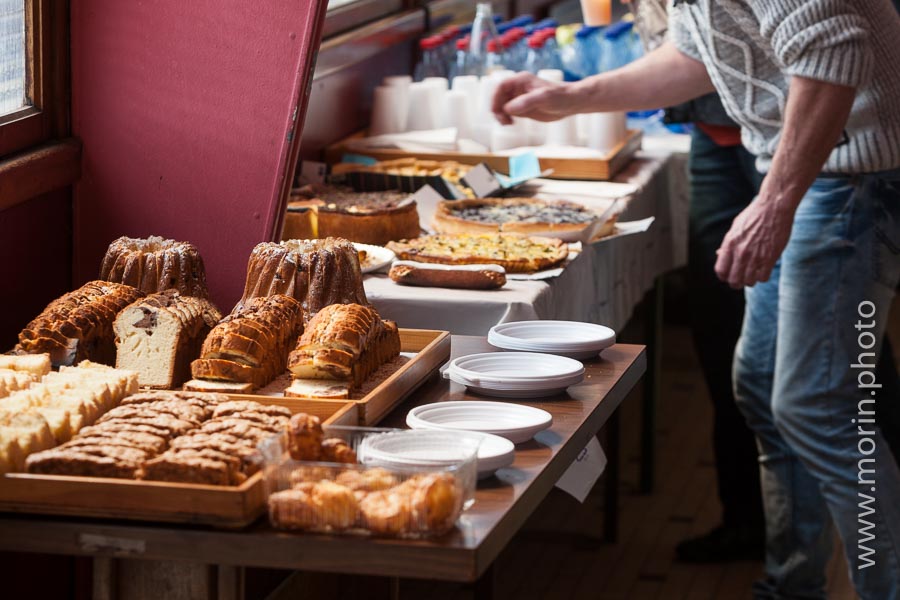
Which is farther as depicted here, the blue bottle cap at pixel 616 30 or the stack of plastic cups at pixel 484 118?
the blue bottle cap at pixel 616 30

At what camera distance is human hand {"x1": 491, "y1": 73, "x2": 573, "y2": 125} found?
3.29m

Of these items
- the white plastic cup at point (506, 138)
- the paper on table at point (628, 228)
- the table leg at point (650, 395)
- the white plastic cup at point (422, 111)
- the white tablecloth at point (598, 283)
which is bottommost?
the table leg at point (650, 395)

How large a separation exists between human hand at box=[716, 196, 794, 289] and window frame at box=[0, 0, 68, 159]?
52.3 inches

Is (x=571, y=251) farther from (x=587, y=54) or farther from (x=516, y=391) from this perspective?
(x=587, y=54)

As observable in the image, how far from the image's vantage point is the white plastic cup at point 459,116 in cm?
416

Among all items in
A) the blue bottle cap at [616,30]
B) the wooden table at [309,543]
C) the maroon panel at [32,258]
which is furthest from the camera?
the blue bottle cap at [616,30]

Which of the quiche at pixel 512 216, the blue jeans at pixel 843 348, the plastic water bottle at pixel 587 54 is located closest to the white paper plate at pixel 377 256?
the quiche at pixel 512 216

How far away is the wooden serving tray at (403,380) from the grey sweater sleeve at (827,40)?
91 centimetres

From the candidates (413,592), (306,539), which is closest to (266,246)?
(306,539)

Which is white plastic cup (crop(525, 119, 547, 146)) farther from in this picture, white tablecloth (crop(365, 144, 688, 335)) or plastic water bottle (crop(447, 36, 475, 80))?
plastic water bottle (crop(447, 36, 475, 80))

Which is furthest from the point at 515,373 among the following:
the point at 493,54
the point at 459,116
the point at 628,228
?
the point at 493,54

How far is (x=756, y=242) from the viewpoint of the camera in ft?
8.38

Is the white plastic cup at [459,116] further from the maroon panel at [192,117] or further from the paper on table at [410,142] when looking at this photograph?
the maroon panel at [192,117]

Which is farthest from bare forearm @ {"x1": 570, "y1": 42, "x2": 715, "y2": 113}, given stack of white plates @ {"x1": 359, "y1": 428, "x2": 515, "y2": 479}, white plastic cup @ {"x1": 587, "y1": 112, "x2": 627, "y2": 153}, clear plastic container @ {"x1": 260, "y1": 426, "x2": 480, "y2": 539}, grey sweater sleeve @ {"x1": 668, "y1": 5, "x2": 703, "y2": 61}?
clear plastic container @ {"x1": 260, "y1": 426, "x2": 480, "y2": 539}
